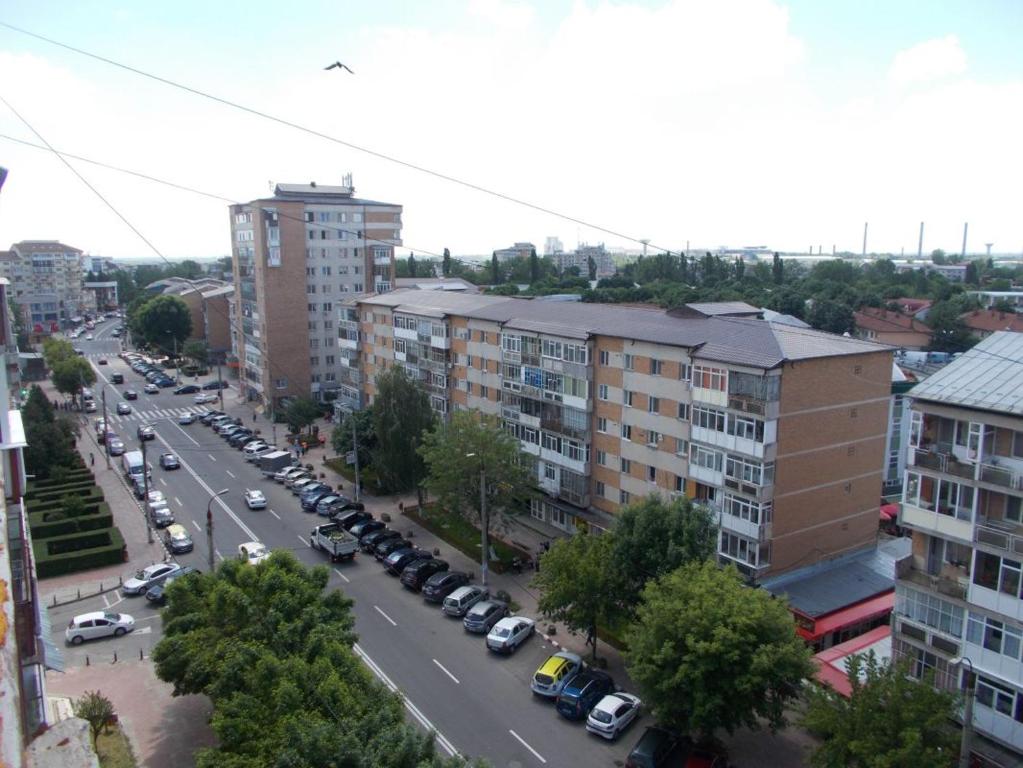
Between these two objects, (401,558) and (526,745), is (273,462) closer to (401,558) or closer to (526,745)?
(401,558)

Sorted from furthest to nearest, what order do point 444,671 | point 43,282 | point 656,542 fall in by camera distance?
point 43,282, point 444,671, point 656,542

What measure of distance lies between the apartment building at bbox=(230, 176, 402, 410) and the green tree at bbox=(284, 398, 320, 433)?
708 cm

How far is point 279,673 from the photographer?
13758 mm

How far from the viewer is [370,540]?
30.4 m

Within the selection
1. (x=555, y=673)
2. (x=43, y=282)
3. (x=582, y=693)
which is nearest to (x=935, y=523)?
(x=582, y=693)

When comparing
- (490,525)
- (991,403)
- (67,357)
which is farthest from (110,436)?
(991,403)

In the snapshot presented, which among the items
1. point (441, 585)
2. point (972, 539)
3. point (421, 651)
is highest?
point (972, 539)

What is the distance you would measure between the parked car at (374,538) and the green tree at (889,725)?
19.2 meters

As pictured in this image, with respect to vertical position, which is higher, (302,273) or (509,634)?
(302,273)

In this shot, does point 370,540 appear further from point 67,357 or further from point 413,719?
point 67,357

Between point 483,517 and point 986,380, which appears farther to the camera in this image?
point 483,517

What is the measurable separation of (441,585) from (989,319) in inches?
2654

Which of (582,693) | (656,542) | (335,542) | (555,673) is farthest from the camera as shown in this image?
(335,542)

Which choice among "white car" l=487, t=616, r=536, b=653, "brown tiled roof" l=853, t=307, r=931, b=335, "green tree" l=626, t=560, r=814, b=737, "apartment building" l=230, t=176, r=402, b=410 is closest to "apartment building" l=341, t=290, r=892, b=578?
"green tree" l=626, t=560, r=814, b=737
